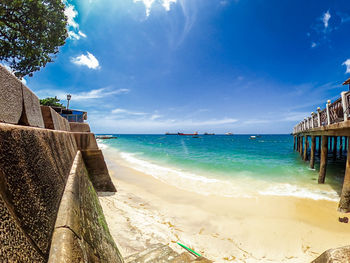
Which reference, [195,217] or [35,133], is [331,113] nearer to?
[195,217]

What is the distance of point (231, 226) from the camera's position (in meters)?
4.87

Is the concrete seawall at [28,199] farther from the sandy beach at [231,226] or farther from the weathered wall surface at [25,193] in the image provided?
the sandy beach at [231,226]

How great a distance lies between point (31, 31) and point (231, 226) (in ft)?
45.2

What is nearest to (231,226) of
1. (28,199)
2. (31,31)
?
(28,199)

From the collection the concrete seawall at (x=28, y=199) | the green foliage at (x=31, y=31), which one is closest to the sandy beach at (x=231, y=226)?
the concrete seawall at (x=28, y=199)

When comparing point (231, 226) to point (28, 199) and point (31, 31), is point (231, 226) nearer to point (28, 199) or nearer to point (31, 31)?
point (28, 199)

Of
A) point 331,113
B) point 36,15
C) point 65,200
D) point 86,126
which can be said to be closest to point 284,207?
→ point 331,113

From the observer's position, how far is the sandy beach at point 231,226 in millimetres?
3658

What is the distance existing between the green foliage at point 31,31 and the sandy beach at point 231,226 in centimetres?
1019

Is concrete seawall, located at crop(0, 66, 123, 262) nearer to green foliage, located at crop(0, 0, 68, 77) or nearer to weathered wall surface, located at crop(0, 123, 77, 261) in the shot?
weathered wall surface, located at crop(0, 123, 77, 261)

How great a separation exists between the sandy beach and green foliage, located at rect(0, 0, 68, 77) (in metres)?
10.2

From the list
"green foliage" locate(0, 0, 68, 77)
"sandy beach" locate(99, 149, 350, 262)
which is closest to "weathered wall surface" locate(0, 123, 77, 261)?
"sandy beach" locate(99, 149, 350, 262)

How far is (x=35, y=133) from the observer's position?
108 cm

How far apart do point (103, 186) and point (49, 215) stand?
208 inches
